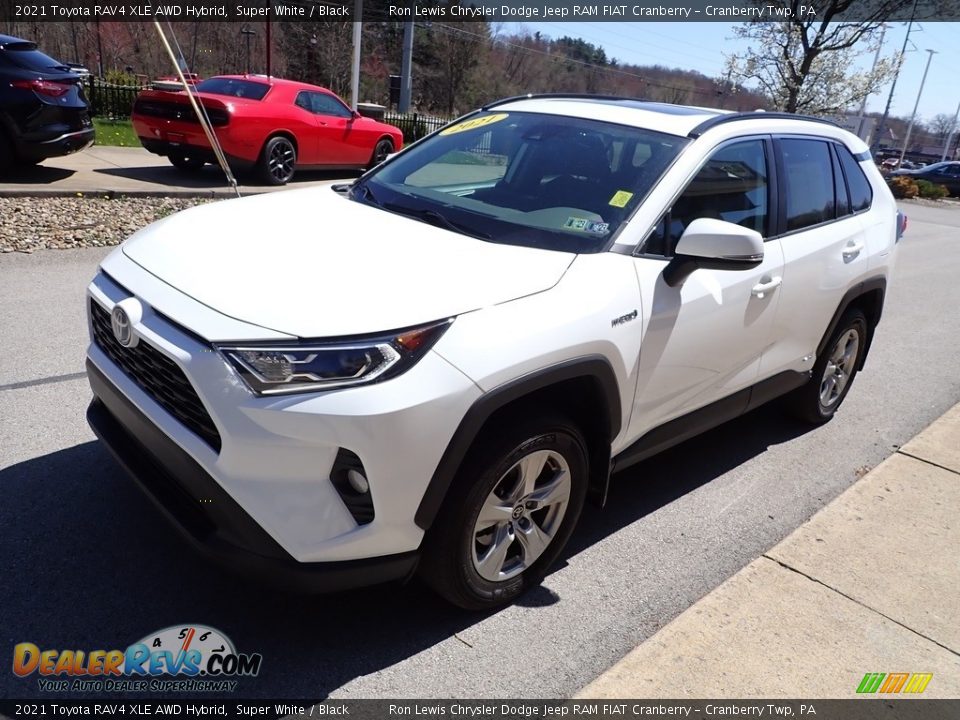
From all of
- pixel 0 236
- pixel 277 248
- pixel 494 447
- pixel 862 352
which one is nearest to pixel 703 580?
pixel 494 447

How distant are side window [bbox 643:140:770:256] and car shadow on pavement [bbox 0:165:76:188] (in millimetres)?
8548

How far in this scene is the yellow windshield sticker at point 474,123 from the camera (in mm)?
4082

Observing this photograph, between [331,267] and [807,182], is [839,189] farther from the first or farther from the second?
[331,267]

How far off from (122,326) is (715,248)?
7.00 ft

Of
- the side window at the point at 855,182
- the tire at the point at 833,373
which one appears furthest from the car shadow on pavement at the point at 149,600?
the side window at the point at 855,182

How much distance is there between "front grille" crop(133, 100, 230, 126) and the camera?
11.1 meters

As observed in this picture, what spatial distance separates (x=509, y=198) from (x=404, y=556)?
1668mm

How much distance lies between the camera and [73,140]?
32.0 ft

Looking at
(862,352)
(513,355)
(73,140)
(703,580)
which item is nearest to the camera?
(513,355)

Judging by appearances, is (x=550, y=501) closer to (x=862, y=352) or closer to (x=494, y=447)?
(x=494, y=447)

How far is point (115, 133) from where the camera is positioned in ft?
52.9

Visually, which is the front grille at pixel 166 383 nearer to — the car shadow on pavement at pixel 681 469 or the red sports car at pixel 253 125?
the car shadow on pavement at pixel 681 469

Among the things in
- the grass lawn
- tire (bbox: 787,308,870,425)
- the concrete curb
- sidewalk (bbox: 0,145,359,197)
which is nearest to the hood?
tire (bbox: 787,308,870,425)

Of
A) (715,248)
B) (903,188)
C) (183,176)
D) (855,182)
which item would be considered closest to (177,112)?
(183,176)
